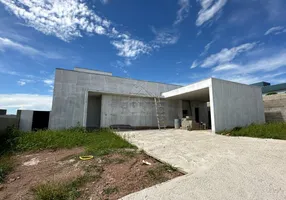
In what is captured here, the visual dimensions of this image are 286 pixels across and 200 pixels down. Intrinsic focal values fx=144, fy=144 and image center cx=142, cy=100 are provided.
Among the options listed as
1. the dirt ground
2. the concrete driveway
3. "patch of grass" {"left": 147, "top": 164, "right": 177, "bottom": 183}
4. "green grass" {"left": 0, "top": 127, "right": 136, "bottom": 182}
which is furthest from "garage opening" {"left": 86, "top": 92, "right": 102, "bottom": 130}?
"patch of grass" {"left": 147, "top": 164, "right": 177, "bottom": 183}

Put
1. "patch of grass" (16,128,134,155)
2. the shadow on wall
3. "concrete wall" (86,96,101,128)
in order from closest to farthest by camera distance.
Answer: "patch of grass" (16,128,134,155) < "concrete wall" (86,96,101,128) < the shadow on wall

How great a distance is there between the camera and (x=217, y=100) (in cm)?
870

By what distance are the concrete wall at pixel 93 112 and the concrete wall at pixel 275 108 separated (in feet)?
46.4

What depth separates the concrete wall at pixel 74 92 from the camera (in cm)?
948

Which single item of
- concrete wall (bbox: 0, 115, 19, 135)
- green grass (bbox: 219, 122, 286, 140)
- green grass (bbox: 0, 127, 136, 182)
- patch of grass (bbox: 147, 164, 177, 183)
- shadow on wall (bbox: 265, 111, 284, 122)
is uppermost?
shadow on wall (bbox: 265, 111, 284, 122)

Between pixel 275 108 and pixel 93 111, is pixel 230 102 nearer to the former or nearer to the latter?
pixel 275 108

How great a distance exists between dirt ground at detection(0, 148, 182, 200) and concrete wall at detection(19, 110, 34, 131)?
5.52 m

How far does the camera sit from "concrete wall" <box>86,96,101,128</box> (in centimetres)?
1129

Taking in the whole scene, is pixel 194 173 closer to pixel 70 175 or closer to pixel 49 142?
pixel 70 175

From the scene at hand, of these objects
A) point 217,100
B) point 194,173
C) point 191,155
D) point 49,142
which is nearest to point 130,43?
point 217,100

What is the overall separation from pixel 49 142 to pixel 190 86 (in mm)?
8710

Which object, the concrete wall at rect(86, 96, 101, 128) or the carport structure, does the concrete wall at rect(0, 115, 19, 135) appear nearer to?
the concrete wall at rect(86, 96, 101, 128)

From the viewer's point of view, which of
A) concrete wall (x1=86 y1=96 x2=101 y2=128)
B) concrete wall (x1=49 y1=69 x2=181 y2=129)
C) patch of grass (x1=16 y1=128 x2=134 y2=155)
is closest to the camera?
patch of grass (x1=16 y1=128 x2=134 y2=155)

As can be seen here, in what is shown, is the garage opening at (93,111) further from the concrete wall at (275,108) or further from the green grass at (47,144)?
the concrete wall at (275,108)
